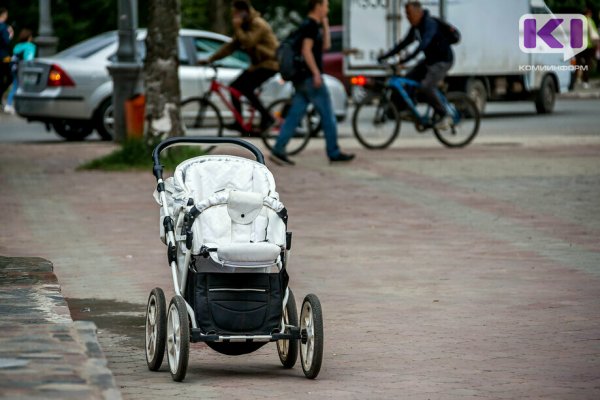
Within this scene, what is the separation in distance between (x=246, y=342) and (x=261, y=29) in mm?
11454

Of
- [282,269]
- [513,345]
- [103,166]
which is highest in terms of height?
[282,269]

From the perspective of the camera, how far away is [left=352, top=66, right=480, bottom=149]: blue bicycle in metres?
18.5

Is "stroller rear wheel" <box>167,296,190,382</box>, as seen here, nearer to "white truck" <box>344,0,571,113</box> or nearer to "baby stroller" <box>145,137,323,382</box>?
"baby stroller" <box>145,137,323,382</box>

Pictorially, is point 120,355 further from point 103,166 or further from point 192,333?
point 103,166

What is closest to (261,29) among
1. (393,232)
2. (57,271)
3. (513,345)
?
(393,232)

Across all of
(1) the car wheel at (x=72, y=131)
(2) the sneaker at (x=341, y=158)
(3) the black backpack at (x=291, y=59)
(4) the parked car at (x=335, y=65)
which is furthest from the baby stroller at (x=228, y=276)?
(4) the parked car at (x=335, y=65)

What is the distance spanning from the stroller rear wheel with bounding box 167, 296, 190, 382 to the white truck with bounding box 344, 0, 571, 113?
18.4 m

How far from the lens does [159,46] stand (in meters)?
16.5

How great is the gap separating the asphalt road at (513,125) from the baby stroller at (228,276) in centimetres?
1490

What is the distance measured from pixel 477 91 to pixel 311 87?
10576 mm

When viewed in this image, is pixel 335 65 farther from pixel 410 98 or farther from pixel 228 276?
pixel 228 276

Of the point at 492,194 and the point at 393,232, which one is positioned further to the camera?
the point at 492,194

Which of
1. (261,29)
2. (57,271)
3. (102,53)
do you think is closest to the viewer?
(57,271)

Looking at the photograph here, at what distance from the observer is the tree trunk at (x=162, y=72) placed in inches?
647
